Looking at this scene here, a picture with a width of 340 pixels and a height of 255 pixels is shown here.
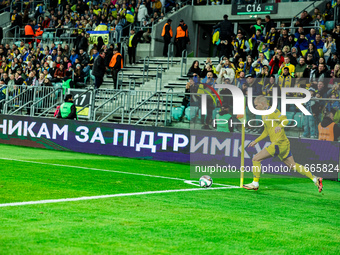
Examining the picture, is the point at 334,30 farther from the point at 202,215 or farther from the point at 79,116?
the point at 202,215

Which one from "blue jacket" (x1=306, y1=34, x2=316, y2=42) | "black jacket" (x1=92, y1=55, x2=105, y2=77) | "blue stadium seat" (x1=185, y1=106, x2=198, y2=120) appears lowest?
"blue stadium seat" (x1=185, y1=106, x2=198, y2=120)

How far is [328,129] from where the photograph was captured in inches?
567

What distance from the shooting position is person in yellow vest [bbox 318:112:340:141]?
47.0 ft

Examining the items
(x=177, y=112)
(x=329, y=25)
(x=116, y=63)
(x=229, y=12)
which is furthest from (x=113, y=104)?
(x=229, y=12)

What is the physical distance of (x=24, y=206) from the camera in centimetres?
754

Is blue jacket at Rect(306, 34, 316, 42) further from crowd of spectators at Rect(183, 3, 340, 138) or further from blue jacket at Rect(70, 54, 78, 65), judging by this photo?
blue jacket at Rect(70, 54, 78, 65)

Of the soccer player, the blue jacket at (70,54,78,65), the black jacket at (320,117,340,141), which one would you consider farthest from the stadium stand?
the soccer player

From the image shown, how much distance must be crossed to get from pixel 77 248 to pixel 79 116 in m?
15.4

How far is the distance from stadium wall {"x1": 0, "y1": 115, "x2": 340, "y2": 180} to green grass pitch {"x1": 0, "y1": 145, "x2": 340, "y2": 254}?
2404mm

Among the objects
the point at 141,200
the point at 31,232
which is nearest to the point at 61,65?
the point at 141,200

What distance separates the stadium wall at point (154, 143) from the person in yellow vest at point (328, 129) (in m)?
0.17

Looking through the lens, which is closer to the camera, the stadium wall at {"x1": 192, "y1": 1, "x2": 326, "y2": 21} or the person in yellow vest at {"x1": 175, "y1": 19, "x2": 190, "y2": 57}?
the person in yellow vest at {"x1": 175, "y1": 19, "x2": 190, "y2": 57}

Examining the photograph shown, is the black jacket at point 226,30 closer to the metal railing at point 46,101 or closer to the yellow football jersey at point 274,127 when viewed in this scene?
the metal railing at point 46,101

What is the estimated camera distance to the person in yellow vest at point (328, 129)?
1431 cm
